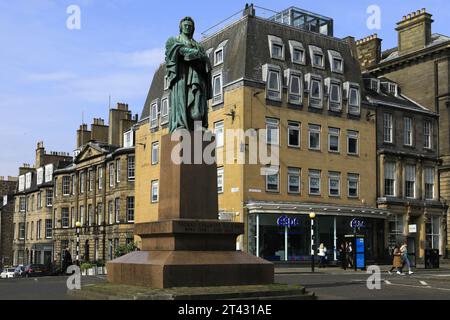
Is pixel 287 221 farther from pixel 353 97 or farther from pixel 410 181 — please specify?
pixel 410 181

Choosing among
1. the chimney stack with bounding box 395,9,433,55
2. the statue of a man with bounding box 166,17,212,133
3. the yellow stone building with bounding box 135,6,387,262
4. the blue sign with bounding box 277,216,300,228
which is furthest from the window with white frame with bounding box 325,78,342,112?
the statue of a man with bounding box 166,17,212,133

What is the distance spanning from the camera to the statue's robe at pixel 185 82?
648 inches

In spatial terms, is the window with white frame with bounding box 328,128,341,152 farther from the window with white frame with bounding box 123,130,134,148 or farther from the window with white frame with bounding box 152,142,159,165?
the window with white frame with bounding box 123,130,134,148

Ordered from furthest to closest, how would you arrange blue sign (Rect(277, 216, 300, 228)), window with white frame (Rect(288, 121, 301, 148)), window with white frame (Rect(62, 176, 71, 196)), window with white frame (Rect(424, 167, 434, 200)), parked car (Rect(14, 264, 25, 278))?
1. window with white frame (Rect(62, 176, 71, 196))
2. window with white frame (Rect(424, 167, 434, 200))
3. parked car (Rect(14, 264, 25, 278))
4. window with white frame (Rect(288, 121, 301, 148))
5. blue sign (Rect(277, 216, 300, 228))

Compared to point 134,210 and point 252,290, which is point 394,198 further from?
point 252,290

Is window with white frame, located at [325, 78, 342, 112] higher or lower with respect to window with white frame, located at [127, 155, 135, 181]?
higher

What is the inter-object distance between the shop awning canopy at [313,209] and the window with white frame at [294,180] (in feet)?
4.35

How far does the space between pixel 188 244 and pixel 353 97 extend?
1376 inches

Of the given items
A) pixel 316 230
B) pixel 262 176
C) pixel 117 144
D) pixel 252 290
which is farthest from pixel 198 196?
pixel 117 144

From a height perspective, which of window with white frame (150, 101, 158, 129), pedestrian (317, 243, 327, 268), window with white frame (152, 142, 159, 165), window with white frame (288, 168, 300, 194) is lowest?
pedestrian (317, 243, 327, 268)

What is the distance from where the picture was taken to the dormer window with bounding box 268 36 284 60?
4468cm

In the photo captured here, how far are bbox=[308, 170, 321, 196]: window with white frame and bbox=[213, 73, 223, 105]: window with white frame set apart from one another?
8224 millimetres

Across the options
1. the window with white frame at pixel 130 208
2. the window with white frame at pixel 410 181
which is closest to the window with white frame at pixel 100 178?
the window with white frame at pixel 130 208

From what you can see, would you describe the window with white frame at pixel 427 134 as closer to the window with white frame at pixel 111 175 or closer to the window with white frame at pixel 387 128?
the window with white frame at pixel 387 128
